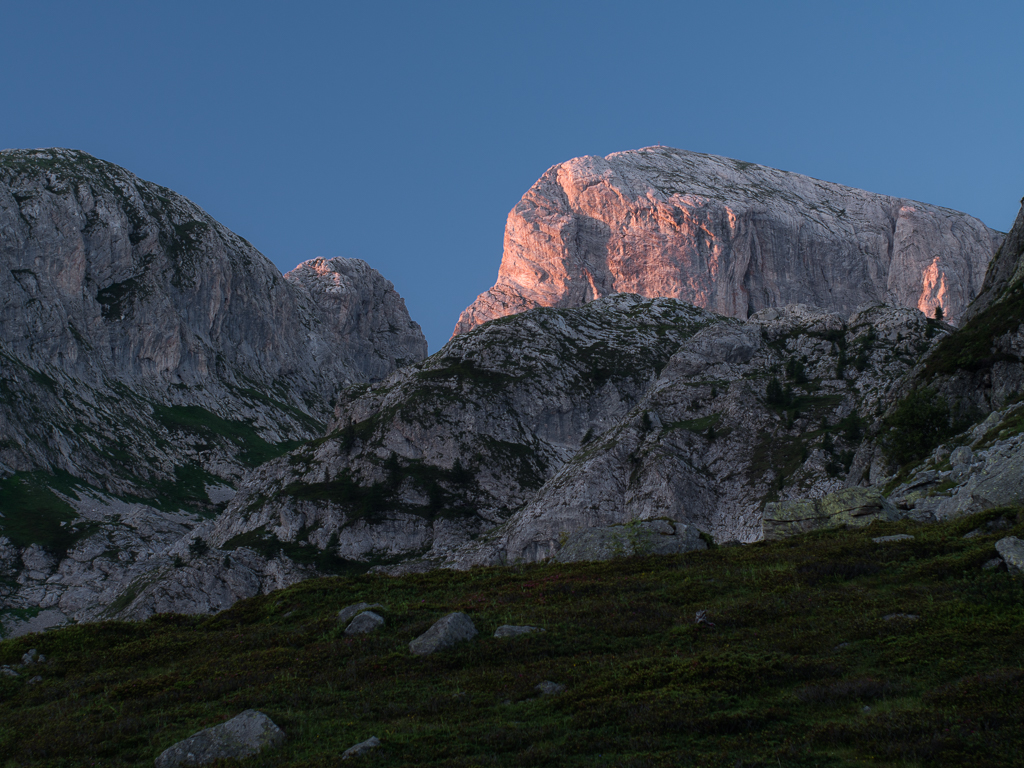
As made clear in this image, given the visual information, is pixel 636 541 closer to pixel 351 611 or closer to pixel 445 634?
pixel 351 611

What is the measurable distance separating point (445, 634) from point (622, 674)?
8.05 metres

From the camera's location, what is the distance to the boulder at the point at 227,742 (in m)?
20.2

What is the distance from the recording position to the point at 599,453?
123625 millimetres

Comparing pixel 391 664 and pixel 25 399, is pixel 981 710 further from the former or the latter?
pixel 25 399

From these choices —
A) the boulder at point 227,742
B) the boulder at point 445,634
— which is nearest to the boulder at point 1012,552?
the boulder at point 445,634

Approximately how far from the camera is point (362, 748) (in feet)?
64.0

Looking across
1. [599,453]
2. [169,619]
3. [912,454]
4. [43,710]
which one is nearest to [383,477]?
[599,453]

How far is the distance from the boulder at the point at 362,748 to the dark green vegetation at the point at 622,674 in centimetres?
26

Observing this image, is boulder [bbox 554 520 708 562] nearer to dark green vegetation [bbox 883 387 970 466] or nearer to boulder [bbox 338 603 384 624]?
boulder [bbox 338 603 384 624]

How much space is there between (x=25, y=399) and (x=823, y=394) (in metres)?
176

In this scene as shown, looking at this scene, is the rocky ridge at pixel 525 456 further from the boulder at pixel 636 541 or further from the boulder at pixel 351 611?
the boulder at pixel 351 611

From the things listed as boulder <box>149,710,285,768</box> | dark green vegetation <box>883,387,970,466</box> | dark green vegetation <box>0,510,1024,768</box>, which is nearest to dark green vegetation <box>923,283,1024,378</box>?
dark green vegetation <box>883,387,970,466</box>

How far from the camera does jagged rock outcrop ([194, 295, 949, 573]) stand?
113m

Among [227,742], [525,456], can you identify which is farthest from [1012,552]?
[525,456]
